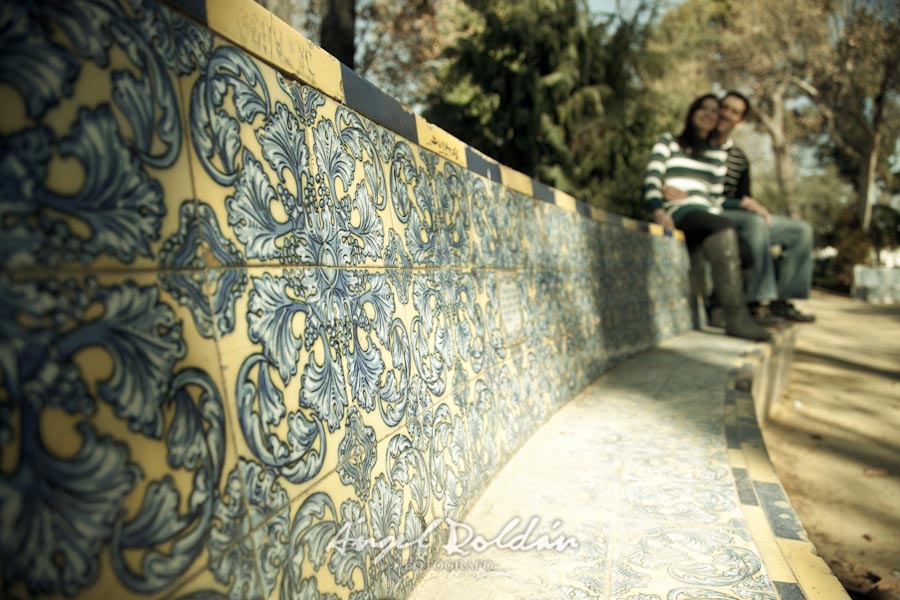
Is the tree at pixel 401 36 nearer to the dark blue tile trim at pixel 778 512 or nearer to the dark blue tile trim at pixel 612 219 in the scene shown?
the dark blue tile trim at pixel 612 219

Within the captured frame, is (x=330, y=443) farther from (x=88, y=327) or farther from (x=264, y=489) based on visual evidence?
(x=88, y=327)

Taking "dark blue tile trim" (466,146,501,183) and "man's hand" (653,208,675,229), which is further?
"man's hand" (653,208,675,229)

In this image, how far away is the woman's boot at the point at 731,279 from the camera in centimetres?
475

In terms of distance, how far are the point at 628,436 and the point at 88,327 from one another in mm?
2176

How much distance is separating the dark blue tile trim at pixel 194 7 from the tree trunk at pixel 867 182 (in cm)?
2257

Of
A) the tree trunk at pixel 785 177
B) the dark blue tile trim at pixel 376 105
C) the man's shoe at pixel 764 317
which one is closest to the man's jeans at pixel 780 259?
the man's shoe at pixel 764 317

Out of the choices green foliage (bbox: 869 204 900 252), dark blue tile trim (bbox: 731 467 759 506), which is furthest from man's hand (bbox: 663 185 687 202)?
green foliage (bbox: 869 204 900 252)

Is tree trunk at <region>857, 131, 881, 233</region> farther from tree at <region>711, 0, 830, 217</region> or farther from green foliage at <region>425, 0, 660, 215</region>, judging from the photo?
green foliage at <region>425, 0, 660, 215</region>

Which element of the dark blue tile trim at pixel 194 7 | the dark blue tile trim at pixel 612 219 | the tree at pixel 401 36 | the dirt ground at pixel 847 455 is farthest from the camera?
the tree at pixel 401 36

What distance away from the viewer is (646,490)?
1.85m

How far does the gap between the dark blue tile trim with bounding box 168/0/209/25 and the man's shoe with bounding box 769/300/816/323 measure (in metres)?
6.18

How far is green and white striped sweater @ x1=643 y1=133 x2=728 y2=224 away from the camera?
16.9ft

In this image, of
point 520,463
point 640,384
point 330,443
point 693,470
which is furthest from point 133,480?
point 640,384

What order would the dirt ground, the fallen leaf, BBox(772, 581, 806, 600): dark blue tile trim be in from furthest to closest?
the fallen leaf → the dirt ground → BBox(772, 581, 806, 600): dark blue tile trim
